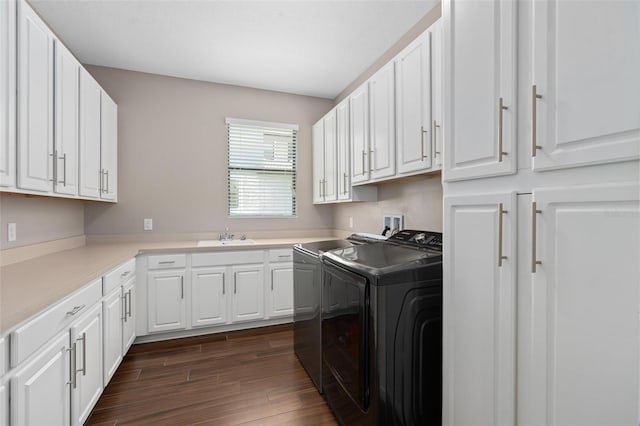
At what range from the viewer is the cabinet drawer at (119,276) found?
195 centimetres

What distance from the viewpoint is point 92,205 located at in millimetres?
3158

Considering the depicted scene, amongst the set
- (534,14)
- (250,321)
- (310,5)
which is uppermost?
(310,5)

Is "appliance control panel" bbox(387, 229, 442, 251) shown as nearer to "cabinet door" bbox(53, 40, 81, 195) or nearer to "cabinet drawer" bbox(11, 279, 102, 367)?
"cabinet drawer" bbox(11, 279, 102, 367)

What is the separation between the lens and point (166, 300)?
2.84 m

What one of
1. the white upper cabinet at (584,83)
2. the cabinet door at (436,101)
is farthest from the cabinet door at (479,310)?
the cabinet door at (436,101)

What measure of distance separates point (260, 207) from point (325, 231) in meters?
0.92

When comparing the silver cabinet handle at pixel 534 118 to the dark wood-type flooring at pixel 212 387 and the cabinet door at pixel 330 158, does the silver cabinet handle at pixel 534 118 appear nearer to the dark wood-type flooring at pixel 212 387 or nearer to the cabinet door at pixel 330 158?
the dark wood-type flooring at pixel 212 387

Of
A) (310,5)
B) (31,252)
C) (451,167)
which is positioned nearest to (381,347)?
(451,167)

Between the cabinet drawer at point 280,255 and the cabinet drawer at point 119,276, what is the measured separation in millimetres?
1237

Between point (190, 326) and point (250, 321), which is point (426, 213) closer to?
point (250, 321)

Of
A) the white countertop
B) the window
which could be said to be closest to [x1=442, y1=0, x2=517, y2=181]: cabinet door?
the white countertop

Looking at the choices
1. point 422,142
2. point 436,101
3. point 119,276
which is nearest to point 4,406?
point 119,276

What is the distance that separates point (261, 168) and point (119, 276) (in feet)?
6.68

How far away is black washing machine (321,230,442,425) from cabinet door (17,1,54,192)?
5.93 ft
